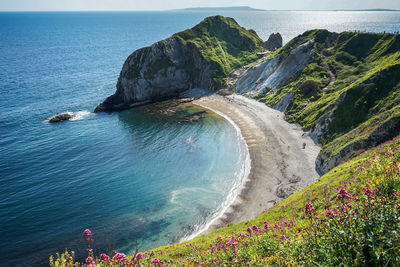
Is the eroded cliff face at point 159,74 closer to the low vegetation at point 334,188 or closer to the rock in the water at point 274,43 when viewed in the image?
the low vegetation at point 334,188

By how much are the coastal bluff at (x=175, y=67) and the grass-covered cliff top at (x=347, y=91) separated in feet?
86.0

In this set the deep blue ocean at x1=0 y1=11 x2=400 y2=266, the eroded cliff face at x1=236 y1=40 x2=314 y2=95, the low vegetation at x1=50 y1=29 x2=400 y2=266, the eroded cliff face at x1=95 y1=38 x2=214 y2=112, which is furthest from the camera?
the eroded cliff face at x1=95 y1=38 x2=214 y2=112

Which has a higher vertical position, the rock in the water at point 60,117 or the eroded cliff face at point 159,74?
the eroded cliff face at point 159,74

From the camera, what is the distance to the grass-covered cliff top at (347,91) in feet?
144

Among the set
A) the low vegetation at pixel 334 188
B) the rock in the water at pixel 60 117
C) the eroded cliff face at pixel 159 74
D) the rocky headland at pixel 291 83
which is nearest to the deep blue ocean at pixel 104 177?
the rock in the water at pixel 60 117

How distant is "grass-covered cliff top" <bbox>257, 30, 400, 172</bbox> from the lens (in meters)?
44.0

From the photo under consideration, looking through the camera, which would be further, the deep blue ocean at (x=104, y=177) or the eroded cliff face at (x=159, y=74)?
the eroded cliff face at (x=159, y=74)

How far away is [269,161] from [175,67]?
69006mm

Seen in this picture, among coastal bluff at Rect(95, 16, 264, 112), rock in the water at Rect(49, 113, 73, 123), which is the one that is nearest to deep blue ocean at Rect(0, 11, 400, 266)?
rock in the water at Rect(49, 113, 73, 123)

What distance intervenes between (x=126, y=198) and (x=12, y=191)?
2203 centimetres

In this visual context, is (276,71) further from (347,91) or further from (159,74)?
(159,74)

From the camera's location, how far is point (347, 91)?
55594mm

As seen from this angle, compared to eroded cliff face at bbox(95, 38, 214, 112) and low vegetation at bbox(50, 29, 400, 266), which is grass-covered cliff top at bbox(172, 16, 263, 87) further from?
eroded cliff face at bbox(95, 38, 214, 112)

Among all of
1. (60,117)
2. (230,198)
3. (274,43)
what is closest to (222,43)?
(274,43)
